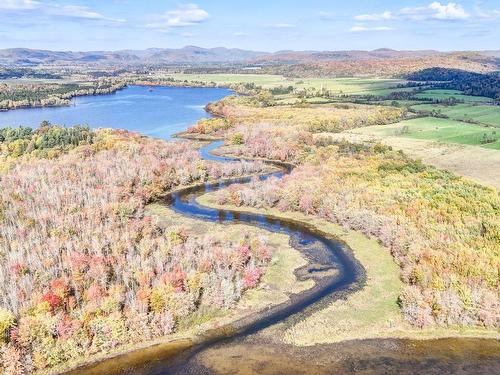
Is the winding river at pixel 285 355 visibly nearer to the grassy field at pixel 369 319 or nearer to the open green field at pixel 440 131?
the grassy field at pixel 369 319

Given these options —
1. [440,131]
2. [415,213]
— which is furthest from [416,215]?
[440,131]

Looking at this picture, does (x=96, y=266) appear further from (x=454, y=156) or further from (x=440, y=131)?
(x=440, y=131)

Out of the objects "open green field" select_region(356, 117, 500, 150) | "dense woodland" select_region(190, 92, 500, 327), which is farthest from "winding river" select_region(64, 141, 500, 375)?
"open green field" select_region(356, 117, 500, 150)

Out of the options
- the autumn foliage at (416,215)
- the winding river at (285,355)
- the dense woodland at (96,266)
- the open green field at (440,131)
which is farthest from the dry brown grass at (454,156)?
the dense woodland at (96,266)

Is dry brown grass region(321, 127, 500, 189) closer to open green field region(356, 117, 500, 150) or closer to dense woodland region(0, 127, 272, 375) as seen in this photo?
open green field region(356, 117, 500, 150)

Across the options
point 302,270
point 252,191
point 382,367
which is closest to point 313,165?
point 252,191

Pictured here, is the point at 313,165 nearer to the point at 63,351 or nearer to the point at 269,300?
the point at 269,300
